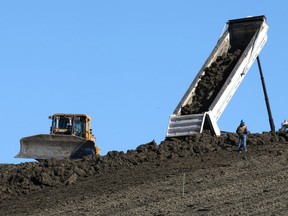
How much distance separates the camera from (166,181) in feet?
72.4

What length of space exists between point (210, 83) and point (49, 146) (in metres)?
5.99

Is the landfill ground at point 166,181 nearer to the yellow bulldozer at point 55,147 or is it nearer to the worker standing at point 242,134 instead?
the worker standing at point 242,134

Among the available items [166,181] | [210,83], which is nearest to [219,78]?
[210,83]

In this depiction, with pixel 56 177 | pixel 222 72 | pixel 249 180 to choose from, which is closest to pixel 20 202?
pixel 56 177

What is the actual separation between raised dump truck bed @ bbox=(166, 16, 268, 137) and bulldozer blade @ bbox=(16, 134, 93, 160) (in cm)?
396

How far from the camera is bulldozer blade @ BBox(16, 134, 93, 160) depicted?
2992 cm

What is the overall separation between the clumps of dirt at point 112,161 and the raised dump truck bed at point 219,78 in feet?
1.68

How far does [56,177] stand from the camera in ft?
78.6

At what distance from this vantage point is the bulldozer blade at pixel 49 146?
29.9 metres

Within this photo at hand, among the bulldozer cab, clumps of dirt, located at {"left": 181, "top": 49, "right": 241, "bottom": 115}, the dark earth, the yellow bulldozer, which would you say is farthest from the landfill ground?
the bulldozer cab

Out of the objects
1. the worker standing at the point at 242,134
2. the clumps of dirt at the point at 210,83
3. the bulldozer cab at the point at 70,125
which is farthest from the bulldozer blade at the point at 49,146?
the worker standing at the point at 242,134

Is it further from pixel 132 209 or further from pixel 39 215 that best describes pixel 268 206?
pixel 39 215

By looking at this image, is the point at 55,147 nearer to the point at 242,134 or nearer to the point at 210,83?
the point at 210,83

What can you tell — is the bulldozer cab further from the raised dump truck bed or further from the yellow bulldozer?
the raised dump truck bed
